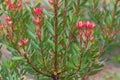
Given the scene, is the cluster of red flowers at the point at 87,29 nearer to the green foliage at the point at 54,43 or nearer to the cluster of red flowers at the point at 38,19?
the green foliage at the point at 54,43

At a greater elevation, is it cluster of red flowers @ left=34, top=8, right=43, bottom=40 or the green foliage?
cluster of red flowers @ left=34, top=8, right=43, bottom=40

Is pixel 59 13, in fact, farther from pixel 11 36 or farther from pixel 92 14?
pixel 92 14

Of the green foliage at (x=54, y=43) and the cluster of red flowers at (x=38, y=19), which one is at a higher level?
the cluster of red flowers at (x=38, y=19)

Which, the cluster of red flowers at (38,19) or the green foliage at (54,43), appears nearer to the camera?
the cluster of red flowers at (38,19)

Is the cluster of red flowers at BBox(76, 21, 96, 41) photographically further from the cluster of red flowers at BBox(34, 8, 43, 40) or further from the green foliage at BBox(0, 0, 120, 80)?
the cluster of red flowers at BBox(34, 8, 43, 40)

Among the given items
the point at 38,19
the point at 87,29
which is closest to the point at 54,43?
the point at 38,19

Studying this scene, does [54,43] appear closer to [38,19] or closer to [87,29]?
A: [38,19]

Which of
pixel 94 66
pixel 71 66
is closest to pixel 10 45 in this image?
pixel 71 66

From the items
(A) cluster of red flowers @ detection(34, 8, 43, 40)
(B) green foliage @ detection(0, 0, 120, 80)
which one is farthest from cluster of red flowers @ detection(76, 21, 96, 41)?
(A) cluster of red flowers @ detection(34, 8, 43, 40)

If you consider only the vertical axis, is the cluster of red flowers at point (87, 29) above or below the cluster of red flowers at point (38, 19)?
below

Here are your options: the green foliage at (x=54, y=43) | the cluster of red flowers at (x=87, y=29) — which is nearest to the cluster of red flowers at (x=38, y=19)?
the green foliage at (x=54, y=43)

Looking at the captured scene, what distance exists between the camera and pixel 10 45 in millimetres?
3146

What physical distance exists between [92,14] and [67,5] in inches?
22.1

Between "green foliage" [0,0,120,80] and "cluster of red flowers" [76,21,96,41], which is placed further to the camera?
"green foliage" [0,0,120,80]
